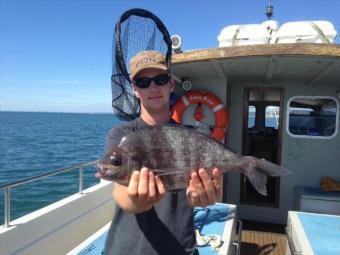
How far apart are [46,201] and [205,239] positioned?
10.9m

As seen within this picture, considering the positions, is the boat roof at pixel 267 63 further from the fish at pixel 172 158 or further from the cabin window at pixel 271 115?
the fish at pixel 172 158

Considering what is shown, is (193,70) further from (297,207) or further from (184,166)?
(184,166)

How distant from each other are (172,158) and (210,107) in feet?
14.6

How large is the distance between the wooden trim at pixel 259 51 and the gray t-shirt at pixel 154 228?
10.3 ft

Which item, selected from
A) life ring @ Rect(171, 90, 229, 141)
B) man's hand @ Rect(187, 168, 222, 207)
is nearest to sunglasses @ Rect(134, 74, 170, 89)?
man's hand @ Rect(187, 168, 222, 207)

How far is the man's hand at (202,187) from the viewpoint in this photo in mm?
1928

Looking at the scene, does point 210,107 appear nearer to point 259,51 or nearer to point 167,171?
point 259,51

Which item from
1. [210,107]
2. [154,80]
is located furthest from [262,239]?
[154,80]

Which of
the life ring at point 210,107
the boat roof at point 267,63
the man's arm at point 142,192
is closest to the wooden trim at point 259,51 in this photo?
the boat roof at point 267,63

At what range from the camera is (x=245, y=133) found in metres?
7.38

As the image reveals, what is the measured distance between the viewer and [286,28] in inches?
214

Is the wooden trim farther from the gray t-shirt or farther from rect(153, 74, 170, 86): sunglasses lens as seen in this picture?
the gray t-shirt

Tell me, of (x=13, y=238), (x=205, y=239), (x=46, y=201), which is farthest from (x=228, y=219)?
(x=46, y=201)

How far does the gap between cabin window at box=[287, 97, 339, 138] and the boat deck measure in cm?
199
